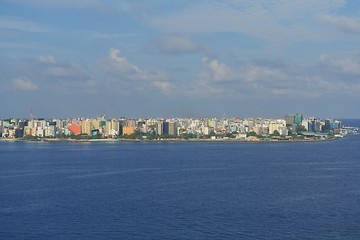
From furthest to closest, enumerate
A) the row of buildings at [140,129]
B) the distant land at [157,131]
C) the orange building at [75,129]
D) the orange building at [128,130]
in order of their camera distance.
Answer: the orange building at [75,129] < the orange building at [128,130] < the row of buildings at [140,129] < the distant land at [157,131]

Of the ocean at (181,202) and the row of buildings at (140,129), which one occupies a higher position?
the row of buildings at (140,129)

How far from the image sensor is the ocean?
7102mm

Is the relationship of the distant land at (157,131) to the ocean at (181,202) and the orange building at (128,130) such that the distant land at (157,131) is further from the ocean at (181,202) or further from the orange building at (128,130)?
the ocean at (181,202)

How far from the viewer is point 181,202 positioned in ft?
29.6

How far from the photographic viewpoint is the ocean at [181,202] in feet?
23.3

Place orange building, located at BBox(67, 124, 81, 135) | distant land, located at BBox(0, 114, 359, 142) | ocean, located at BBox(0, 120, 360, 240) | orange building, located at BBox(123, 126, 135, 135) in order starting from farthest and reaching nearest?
1. orange building, located at BBox(67, 124, 81, 135)
2. orange building, located at BBox(123, 126, 135, 135)
3. distant land, located at BBox(0, 114, 359, 142)
4. ocean, located at BBox(0, 120, 360, 240)

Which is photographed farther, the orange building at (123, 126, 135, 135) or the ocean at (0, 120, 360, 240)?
the orange building at (123, 126, 135, 135)

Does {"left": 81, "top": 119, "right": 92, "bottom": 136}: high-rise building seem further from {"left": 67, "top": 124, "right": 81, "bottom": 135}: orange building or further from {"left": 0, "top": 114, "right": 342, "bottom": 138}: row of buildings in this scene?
{"left": 67, "top": 124, "right": 81, "bottom": 135}: orange building

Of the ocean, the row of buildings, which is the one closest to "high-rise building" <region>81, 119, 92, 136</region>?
the row of buildings

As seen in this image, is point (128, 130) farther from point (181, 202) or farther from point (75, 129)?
point (181, 202)

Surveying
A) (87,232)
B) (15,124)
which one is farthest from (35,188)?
(15,124)

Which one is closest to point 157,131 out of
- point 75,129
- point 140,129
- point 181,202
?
point 140,129

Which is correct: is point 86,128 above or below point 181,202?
above

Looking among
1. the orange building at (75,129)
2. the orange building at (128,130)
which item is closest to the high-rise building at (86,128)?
the orange building at (75,129)
